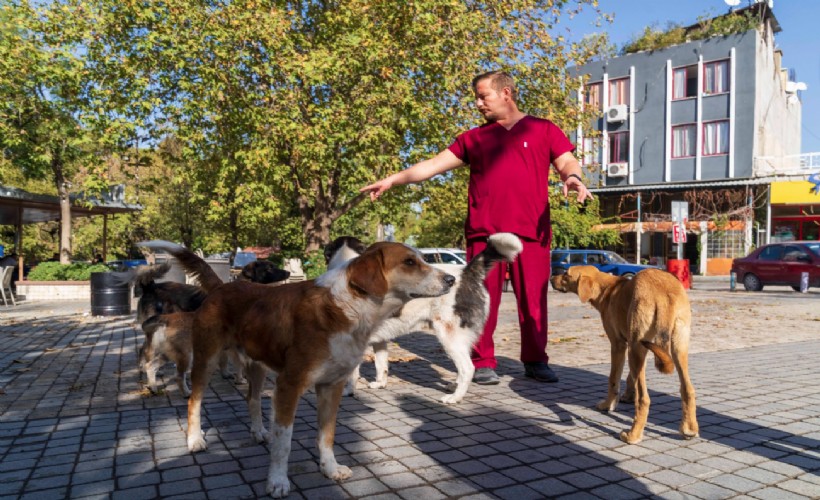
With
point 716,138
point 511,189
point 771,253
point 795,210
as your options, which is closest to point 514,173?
point 511,189

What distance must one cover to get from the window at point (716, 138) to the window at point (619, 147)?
4.70 metres

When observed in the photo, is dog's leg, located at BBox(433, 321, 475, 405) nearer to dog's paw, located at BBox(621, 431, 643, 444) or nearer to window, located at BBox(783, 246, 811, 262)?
dog's paw, located at BBox(621, 431, 643, 444)

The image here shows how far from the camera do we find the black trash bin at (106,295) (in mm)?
12547

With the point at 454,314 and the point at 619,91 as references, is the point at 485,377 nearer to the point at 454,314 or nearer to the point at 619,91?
the point at 454,314

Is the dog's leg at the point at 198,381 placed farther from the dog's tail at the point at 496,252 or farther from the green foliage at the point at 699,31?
the green foliage at the point at 699,31

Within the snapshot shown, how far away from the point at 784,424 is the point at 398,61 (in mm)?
12396

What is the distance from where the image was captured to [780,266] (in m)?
20.7

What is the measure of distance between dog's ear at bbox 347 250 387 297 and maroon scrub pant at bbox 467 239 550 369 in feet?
8.30

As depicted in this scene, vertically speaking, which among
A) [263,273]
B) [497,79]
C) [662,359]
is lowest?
[662,359]

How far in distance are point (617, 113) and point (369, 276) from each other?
38055mm

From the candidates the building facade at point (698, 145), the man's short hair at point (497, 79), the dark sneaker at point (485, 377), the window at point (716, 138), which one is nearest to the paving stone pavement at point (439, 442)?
the dark sneaker at point (485, 377)

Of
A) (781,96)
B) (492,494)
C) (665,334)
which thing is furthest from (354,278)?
(781,96)

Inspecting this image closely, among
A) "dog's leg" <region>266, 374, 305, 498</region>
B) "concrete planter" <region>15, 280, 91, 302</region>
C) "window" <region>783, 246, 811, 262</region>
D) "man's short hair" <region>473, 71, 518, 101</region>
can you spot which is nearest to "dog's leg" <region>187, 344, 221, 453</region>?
"dog's leg" <region>266, 374, 305, 498</region>

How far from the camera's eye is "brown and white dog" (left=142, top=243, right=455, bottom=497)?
10.1 feet
